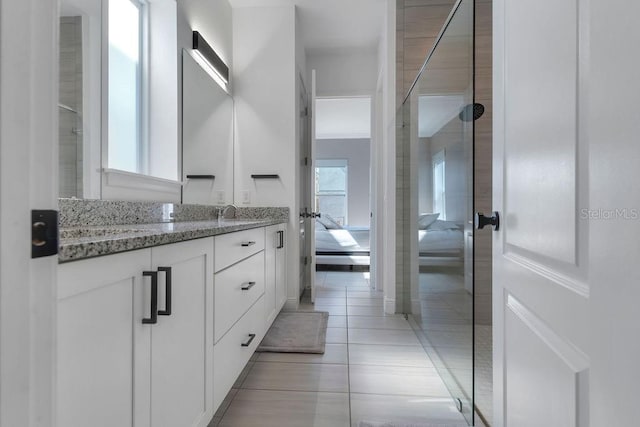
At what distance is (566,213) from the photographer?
58 centimetres

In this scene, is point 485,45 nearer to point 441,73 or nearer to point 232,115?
point 441,73

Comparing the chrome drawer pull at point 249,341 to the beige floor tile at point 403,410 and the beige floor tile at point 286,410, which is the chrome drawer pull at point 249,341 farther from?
the beige floor tile at point 403,410

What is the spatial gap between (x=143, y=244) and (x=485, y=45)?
1775 millimetres

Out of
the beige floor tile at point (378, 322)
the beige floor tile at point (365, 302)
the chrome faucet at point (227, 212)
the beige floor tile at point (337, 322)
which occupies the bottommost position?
the beige floor tile at point (378, 322)

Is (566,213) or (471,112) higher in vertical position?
(471,112)

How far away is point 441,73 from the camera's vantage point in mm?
1857

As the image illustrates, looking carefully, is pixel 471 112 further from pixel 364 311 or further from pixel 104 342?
pixel 364 311

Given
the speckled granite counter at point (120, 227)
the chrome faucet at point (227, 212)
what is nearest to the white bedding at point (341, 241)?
the chrome faucet at point (227, 212)

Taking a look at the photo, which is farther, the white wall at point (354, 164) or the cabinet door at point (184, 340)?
the white wall at point (354, 164)

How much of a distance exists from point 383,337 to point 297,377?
80 cm

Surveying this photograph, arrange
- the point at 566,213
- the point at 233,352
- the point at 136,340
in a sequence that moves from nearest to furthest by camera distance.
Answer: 1. the point at 566,213
2. the point at 136,340
3. the point at 233,352

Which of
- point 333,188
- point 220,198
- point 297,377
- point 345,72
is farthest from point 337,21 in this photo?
point 333,188

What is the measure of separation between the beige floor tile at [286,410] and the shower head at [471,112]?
148cm

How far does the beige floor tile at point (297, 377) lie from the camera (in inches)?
64.1
